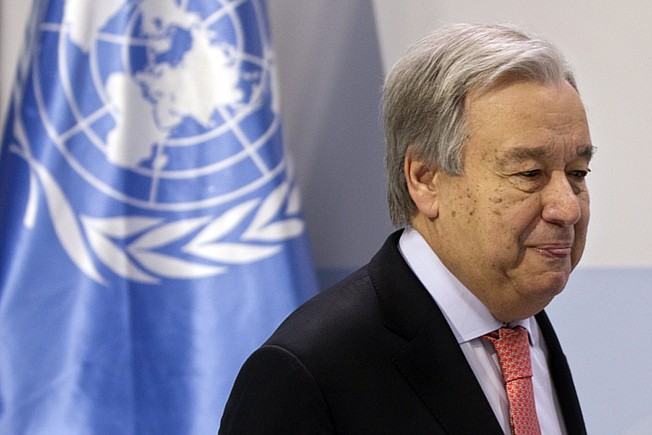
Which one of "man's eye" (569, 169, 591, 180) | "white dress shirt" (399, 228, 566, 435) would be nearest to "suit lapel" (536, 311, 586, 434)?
"white dress shirt" (399, 228, 566, 435)

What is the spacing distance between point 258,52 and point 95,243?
600 mm

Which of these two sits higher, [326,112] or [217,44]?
[217,44]

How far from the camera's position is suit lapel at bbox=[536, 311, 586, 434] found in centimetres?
126

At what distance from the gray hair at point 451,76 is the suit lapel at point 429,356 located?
0.15 meters

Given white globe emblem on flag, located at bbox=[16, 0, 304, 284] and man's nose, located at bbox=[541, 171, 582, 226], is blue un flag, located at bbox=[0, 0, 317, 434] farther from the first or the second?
man's nose, located at bbox=[541, 171, 582, 226]

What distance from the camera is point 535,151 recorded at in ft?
3.61

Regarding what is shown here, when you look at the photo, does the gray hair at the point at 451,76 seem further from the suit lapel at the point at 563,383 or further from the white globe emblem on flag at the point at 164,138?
the white globe emblem on flag at the point at 164,138

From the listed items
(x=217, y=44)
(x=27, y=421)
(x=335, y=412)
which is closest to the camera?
(x=335, y=412)

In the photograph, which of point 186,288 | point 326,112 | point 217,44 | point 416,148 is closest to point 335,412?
point 416,148

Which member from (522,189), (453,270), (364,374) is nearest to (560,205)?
(522,189)

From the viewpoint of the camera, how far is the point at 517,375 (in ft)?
3.83

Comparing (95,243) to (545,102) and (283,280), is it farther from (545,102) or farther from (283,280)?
(545,102)

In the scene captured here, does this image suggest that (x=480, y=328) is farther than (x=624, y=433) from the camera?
No

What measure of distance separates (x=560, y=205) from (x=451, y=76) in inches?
7.8
